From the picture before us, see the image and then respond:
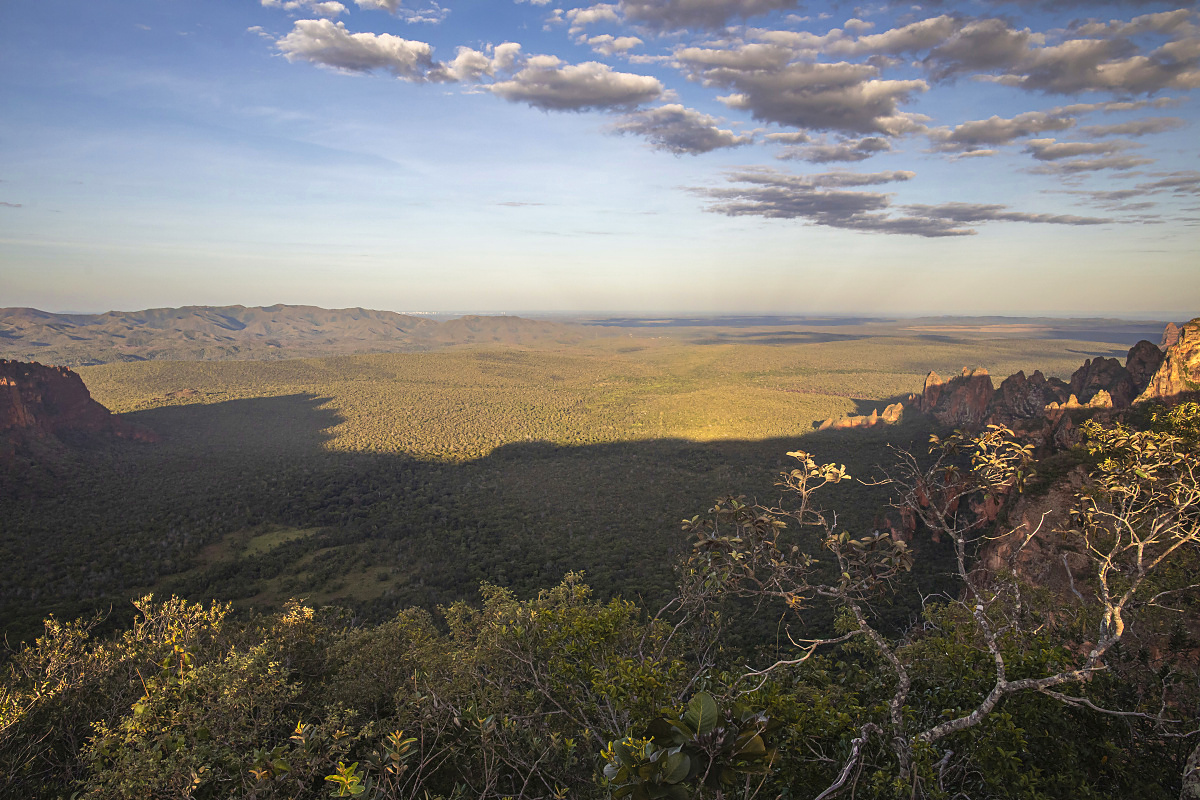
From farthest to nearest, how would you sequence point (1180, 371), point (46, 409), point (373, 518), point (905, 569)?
point (46, 409)
point (373, 518)
point (1180, 371)
point (905, 569)

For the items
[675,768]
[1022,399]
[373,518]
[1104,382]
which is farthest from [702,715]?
[1022,399]

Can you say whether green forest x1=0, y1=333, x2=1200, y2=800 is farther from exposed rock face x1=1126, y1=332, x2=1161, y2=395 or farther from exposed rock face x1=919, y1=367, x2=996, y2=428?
exposed rock face x1=1126, y1=332, x2=1161, y2=395

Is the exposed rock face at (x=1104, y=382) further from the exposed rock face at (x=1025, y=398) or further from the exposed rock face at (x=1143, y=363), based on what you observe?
the exposed rock face at (x=1025, y=398)

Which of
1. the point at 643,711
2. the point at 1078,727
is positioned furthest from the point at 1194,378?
the point at 643,711

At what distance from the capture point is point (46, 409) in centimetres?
6056

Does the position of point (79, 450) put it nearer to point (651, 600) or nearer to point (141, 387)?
point (141, 387)

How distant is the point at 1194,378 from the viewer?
30.4 meters

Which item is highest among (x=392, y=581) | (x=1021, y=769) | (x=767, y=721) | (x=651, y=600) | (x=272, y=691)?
A: (x=767, y=721)

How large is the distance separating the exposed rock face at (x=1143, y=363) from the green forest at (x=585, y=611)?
16.5m

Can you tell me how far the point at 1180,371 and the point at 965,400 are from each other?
96.2 ft

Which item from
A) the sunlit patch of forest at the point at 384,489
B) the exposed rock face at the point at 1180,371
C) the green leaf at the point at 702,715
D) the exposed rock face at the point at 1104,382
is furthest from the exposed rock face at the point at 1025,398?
the green leaf at the point at 702,715

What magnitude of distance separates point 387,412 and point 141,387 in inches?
2109

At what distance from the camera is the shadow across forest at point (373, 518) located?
1298 inches

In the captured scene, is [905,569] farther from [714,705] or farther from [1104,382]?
[1104,382]
